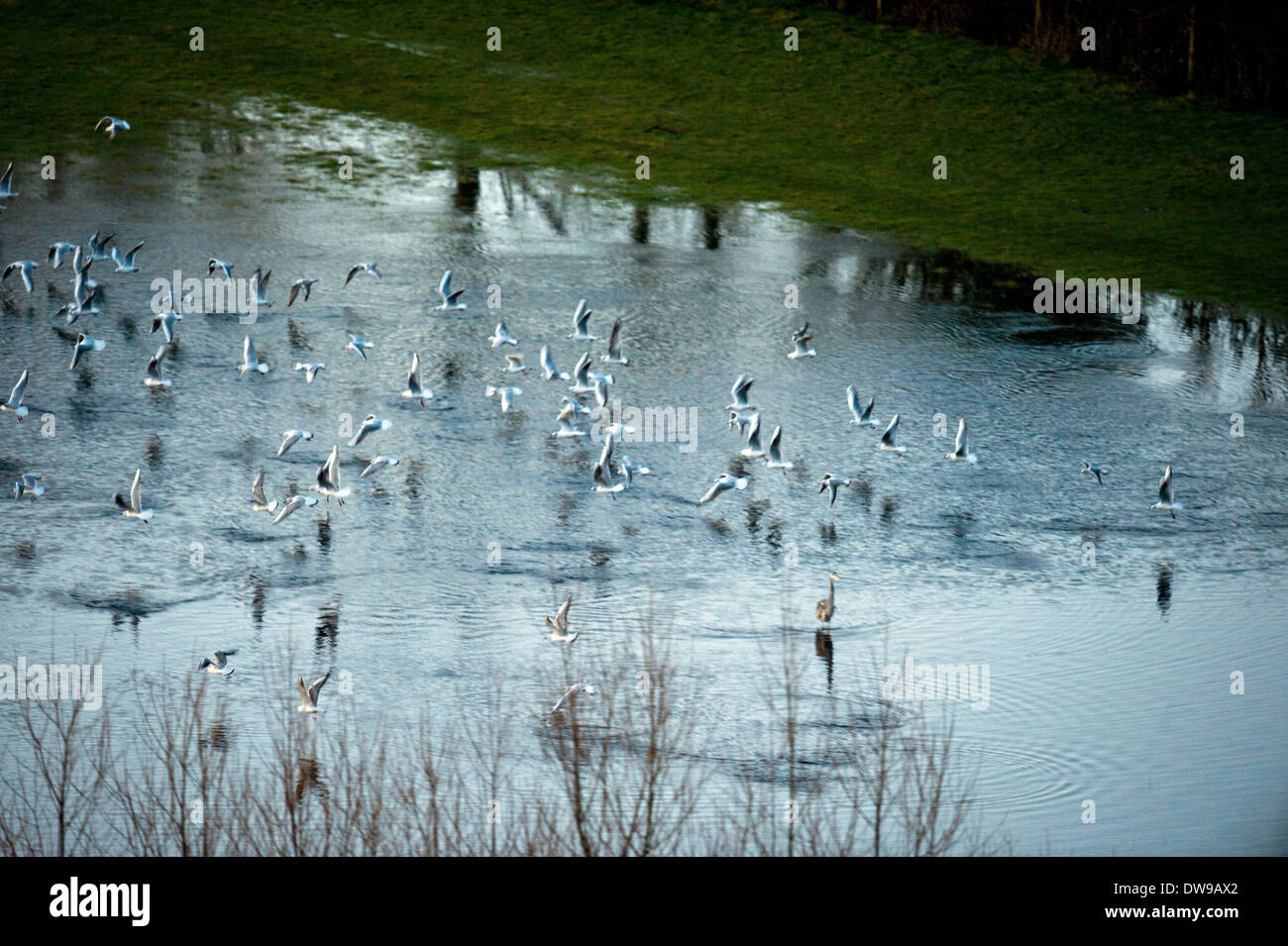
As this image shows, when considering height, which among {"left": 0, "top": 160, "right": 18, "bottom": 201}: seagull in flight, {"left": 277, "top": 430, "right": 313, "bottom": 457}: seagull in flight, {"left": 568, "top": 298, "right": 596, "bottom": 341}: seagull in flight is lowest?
{"left": 277, "top": 430, "right": 313, "bottom": 457}: seagull in flight

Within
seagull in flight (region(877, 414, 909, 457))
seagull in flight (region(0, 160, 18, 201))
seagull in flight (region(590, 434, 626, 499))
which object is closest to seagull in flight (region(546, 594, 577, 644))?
seagull in flight (region(590, 434, 626, 499))

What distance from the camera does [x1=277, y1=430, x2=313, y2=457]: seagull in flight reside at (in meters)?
Result: 20.0

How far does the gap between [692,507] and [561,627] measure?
400cm

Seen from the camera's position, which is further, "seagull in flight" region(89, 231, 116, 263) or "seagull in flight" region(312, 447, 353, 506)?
"seagull in flight" region(89, 231, 116, 263)

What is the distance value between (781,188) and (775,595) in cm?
1706

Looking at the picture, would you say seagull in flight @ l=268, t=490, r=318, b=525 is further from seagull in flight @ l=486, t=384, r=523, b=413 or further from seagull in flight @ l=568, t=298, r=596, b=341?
seagull in flight @ l=568, t=298, r=596, b=341

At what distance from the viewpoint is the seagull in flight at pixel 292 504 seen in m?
18.0

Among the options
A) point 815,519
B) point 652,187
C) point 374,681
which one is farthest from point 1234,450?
point 652,187

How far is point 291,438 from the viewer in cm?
2012

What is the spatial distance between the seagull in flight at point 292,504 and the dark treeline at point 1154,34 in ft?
82.6

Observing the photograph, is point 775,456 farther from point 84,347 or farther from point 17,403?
point 84,347

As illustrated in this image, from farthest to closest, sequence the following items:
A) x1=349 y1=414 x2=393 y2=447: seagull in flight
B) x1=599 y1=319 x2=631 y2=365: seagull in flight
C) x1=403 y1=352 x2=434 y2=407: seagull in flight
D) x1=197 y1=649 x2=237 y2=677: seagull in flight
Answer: x1=599 y1=319 x2=631 y2=365: seagull in flight
x1=403 y1=352 x2=434 y2=407: seagull in flight
x1=349 y1=414 x2=393 y2=447: seagull in flight
x1=197 y1=649 x2=237 y2=677: seagull in flight

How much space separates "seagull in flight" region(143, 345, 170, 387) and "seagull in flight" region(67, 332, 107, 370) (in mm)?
1029

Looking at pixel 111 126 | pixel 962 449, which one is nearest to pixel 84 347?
pixel 111 126
